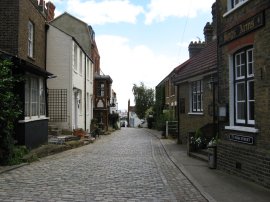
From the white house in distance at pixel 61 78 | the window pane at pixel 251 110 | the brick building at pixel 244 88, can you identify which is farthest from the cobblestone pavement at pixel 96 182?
the white house in distance at pixel 61 78

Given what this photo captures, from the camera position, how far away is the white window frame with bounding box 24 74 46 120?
17156 mm

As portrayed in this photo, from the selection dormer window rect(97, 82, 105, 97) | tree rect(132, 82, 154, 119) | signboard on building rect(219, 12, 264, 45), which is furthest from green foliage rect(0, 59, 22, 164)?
tree rect(132, 82, 154, 119)

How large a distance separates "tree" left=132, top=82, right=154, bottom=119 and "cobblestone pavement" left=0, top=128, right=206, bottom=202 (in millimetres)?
63811

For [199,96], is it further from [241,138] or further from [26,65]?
[241,138]

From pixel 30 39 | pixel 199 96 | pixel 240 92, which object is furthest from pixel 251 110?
pixel 30 39

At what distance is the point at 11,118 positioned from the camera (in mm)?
13664

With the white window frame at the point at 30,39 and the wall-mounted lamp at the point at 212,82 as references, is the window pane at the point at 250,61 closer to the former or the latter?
the wall-mounted lamp at the point at 212,82

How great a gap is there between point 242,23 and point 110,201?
6.18 metres

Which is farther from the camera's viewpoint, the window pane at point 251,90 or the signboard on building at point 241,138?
the window pane at point 251,90

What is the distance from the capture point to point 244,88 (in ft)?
40.4

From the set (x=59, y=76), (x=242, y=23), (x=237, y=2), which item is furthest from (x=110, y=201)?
(x=59, y=76)

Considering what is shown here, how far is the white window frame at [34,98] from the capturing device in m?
17.2

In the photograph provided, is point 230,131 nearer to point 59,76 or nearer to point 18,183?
point 18,183

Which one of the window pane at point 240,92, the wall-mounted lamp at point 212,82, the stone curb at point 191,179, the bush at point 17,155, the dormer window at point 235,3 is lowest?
the stone curb at point 191,179
